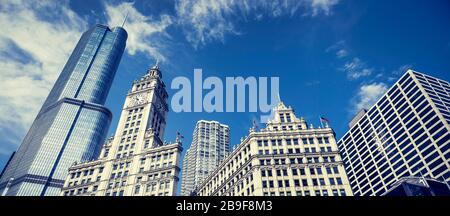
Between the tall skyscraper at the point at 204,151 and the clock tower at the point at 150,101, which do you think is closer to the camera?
the clock tower at the point at 150,101

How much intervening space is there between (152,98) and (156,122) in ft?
30.8

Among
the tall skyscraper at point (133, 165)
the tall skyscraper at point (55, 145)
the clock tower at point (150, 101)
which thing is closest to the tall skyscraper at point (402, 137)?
the tall skyscraper at point (133, 165)

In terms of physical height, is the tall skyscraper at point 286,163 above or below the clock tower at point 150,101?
below

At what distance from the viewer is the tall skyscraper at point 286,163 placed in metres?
70.0

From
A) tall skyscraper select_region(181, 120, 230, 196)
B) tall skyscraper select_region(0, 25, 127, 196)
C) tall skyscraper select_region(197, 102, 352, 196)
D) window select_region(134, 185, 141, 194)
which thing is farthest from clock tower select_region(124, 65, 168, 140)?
tall skyscraper select_region(0, 25, 127, 196)

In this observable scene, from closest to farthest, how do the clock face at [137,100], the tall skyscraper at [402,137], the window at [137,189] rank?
the window at [137,189]
the tall skyscraper at [402,137]
the clock face at [137,100]

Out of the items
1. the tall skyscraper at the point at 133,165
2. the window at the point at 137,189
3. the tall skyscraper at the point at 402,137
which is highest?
the tall skyscraper at the point at 402,137

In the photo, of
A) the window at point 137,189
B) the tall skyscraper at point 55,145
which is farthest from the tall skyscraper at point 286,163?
the tall skyscraper at point 55,145

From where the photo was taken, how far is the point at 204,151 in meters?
168

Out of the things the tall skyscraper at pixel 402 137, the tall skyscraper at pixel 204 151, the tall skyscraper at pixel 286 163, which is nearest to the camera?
the tall skyscraper at pixel 286 163

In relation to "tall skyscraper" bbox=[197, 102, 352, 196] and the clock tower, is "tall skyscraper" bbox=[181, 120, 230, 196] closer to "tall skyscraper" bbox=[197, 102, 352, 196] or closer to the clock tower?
the clock tower

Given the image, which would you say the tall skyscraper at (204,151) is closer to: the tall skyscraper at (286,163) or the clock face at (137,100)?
the clock face at (137,100)

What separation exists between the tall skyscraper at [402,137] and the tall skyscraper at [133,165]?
94.1 meters

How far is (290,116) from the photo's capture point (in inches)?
3501
